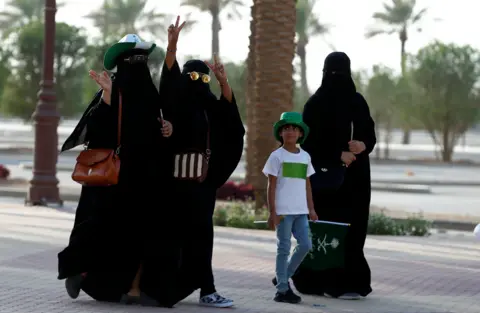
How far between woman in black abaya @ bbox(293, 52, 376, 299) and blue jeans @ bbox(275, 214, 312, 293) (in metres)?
0.53

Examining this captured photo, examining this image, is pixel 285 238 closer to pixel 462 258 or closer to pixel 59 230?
pixel 462 258

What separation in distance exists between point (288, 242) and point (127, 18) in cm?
6290

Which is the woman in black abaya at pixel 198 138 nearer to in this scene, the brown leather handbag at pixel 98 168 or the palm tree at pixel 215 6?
the brown leather handbag at pixel 98 168

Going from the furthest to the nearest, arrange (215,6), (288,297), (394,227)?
(215,6)
(394,227)
(288,297)

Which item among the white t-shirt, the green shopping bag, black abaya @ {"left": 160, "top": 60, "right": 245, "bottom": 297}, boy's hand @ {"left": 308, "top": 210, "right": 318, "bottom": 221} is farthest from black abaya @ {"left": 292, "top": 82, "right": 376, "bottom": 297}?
black abaya @ {"left": 160, "top": 60, "right": 245, "bottom": 297}

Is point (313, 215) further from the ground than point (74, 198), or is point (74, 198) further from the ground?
point (313, 215)

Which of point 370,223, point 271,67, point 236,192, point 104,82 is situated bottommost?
point 370,223

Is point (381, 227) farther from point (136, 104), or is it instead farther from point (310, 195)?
point (136, 104)

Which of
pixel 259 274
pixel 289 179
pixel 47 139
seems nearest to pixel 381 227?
pixel 47 139

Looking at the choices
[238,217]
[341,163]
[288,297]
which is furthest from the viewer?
[238,217]

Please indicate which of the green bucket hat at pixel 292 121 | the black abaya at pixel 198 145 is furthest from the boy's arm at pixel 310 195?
the black abaya at pixel 198 145

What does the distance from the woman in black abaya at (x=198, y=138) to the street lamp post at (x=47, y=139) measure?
11.1 meters

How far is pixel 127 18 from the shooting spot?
71250 millimetres

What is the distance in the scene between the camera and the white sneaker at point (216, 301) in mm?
9062
